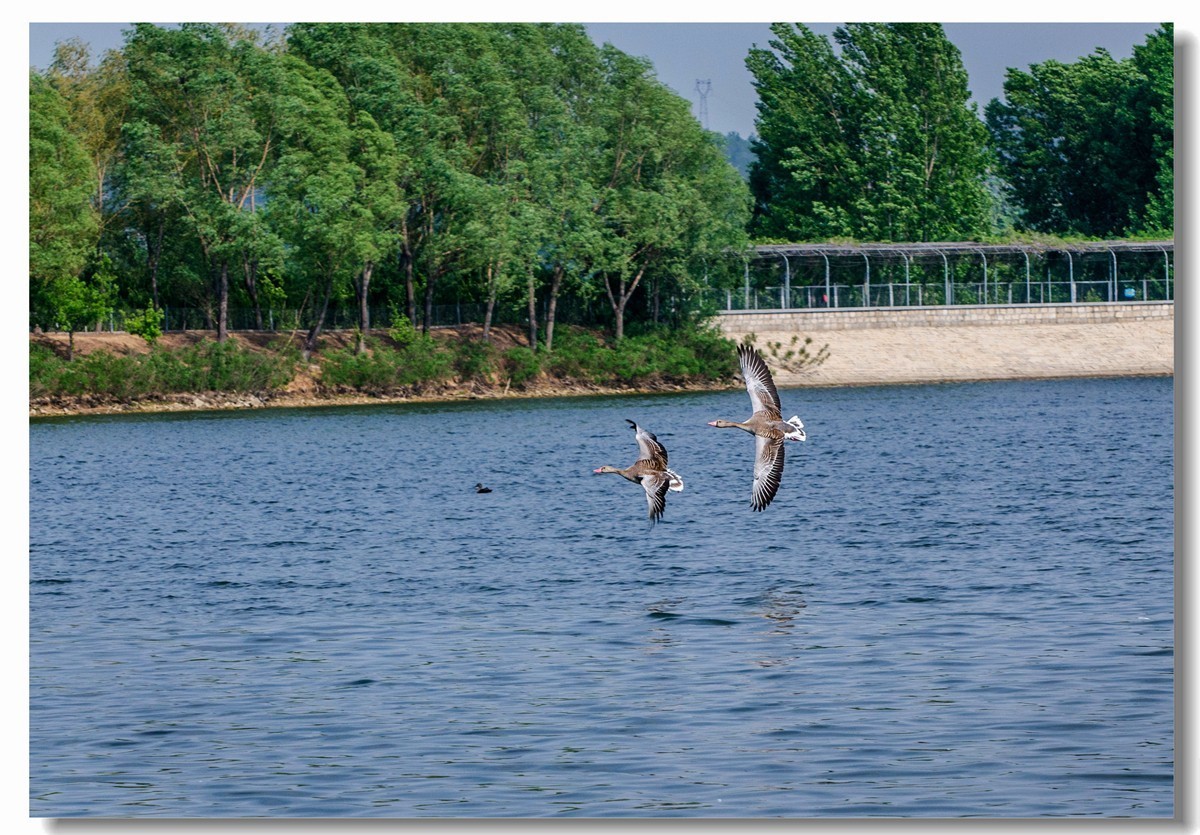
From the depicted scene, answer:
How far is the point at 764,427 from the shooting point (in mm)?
21391

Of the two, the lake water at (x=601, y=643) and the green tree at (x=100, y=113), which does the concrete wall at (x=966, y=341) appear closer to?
the green tree at (x=100, y=113)

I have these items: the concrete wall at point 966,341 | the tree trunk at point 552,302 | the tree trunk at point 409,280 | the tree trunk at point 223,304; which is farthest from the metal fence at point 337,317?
the concrete wall at point 966,341

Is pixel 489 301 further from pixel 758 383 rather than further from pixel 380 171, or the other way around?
pixel 758 383

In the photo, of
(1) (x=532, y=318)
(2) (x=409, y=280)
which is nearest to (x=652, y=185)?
(1) (x=532, y=318)

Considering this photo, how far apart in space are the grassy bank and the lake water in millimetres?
28009

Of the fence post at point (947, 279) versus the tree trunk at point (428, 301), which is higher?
the fence post at point (947, 279)

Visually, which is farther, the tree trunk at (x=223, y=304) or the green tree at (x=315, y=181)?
the tree trunk at (x=223, y=304)

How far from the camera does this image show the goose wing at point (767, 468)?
843 inches

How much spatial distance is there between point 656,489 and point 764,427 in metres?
1.49

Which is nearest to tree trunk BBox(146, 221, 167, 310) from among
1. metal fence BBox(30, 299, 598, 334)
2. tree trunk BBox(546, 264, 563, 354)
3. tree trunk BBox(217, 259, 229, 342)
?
metal fence BBox(30, 299, 598, 334)

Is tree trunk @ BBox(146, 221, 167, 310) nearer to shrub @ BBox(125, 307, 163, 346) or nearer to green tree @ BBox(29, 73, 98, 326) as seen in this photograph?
shrub @ BBox(125, 307, 163, 346)

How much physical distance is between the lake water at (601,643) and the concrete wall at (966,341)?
49.1 meters

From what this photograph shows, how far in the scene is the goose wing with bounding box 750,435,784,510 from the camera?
843 inches

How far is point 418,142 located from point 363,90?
383 centimetres
